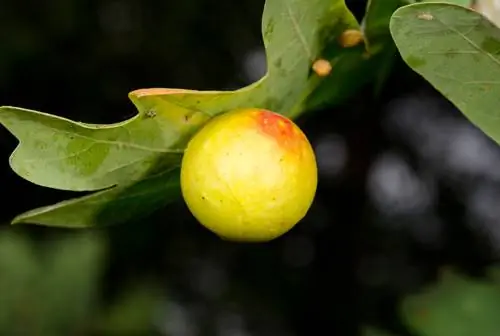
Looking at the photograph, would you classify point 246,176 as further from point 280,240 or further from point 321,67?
point 280,240

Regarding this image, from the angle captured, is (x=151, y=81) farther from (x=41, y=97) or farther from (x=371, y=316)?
(x=371, y=316)

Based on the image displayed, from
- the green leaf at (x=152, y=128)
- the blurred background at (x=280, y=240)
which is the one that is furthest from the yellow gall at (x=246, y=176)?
the blurred background at (x=280, y=240)

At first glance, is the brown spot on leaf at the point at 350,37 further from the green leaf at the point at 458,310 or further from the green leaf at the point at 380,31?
the green leaf at the point at 458,310

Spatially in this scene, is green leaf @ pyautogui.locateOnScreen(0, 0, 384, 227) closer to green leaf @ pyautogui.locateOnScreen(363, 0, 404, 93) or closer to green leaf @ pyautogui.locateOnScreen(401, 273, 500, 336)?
green leaf @ pyautogui.locateOnScreen(363, 0, 404, 93)

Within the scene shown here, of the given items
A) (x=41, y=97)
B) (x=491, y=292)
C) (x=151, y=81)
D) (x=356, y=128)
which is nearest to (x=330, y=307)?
(x=356, y=128)

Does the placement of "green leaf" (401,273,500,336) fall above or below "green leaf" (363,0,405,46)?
below

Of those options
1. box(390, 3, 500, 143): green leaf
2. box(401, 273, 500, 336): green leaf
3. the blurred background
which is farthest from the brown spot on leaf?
the blurred background

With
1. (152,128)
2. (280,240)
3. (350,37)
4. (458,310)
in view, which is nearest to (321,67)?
(350,37)
